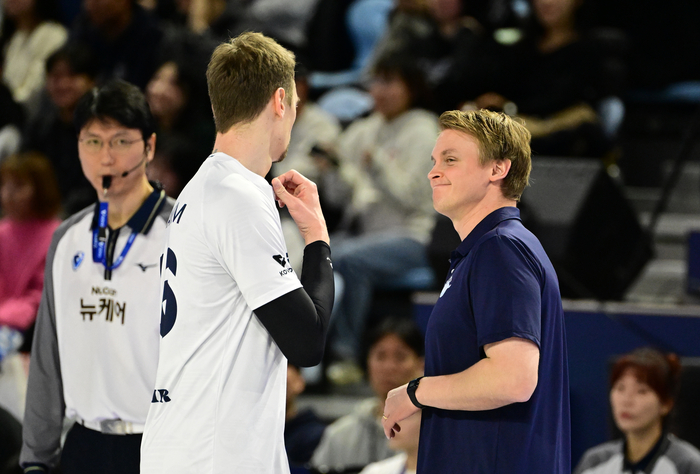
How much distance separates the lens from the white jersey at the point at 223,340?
2.02m

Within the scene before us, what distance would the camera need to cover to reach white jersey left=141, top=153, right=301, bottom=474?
202 centimetres

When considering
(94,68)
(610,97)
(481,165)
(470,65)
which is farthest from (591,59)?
(481,165)

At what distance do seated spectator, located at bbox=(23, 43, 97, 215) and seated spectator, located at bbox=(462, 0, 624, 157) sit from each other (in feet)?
9.19

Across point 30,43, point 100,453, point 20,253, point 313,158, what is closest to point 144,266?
point 100,453

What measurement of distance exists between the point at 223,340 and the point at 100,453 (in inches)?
33.4

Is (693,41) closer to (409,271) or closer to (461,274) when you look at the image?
(409,271)

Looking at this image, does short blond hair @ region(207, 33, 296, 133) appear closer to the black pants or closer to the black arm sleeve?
the black arm sleeve

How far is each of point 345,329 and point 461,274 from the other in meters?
3.40

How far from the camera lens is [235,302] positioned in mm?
2066

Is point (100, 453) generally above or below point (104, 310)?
below

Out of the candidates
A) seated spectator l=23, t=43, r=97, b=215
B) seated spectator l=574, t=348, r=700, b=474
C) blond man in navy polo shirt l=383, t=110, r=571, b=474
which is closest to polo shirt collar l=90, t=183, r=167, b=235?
blond man in navy polo shirt l=383, t=110, r=571, b=474

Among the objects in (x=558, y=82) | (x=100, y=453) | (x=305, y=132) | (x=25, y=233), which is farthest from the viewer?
(x=305, y=132)

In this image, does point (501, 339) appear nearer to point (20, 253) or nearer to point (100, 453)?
point (100, 453)

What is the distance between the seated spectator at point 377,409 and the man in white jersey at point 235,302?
92.4 inches
